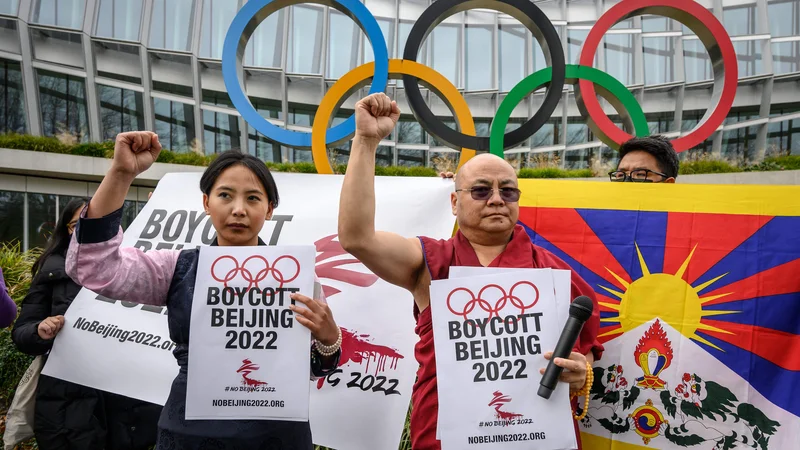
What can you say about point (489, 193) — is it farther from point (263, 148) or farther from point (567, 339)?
point (263, 148)

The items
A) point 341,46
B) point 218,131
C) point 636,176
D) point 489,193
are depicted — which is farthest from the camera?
point 341,46

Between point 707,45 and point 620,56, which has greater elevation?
point 620,56

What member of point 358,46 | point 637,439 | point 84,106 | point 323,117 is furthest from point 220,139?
point 637,439

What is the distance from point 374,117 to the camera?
1985mm

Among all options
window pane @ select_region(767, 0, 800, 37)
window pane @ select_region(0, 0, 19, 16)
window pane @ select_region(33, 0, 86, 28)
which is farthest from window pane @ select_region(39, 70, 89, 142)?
window pane @ select_region(767, 0, 800, 37)

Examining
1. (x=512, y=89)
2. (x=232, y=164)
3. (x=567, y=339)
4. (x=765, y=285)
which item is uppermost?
(x=512, y=89)

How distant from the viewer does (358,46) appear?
19.9 metres

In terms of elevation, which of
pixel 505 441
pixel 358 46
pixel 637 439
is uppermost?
pixel 358 46

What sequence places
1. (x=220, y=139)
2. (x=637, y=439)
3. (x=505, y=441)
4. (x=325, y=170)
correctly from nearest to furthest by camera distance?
(x=505, y=441) < (x=637, y=439) < (x=325, y=170) < (x=220, y=139)

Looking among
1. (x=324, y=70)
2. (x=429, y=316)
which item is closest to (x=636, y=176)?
(x=429, y=316)

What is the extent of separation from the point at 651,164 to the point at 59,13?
63.8 ft

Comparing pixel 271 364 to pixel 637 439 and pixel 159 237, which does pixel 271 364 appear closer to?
pixel 637 439

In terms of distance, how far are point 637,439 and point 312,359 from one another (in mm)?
1521

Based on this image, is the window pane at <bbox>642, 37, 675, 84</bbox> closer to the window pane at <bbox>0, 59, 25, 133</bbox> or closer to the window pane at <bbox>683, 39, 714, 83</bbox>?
the window pane at <bbox>683, 39, 714, 83</bbox>
